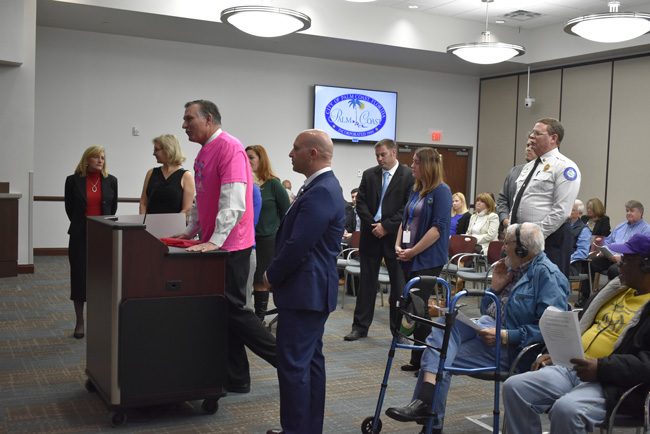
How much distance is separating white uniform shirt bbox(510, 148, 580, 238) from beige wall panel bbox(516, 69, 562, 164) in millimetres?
8501

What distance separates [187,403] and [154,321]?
2.26 feet

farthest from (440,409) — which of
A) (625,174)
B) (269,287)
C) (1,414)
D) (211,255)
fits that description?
(625,174)

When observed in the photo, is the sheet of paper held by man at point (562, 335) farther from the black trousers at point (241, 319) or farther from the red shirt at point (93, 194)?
the red shirt at point (93, 194)

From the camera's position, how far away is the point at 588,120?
11.9m

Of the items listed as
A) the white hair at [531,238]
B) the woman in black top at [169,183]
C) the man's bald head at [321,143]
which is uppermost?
the man's bald head at [321,143]

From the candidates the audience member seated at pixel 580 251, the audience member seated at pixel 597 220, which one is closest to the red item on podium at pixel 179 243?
the audience member seated at pixel 580 251

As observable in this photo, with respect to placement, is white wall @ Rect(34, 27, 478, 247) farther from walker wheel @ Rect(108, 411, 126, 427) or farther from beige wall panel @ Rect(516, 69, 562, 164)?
walker wheel @ Rect(108, 411, 126, 427)

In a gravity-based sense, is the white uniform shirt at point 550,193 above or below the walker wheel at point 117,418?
above

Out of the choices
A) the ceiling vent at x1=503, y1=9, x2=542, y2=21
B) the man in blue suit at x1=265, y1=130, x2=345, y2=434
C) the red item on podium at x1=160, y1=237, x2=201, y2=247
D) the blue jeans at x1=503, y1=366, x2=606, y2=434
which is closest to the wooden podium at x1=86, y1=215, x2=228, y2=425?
the red item on podium at x1=160, y1=237, x2=201, y2=247

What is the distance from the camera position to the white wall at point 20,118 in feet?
28.3

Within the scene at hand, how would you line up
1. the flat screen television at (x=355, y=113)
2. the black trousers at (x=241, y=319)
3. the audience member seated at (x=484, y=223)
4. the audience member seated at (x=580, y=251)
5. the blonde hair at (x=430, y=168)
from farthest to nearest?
the flat screen television at (x=355, y=113) → the audience member seated at (x=484, y=223) → the audience member seated at (x=580, y=251) → the blonde hair at (x=430, y=168) → the black trousers at (x=241, y=319)

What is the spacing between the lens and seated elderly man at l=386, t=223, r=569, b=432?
318cm

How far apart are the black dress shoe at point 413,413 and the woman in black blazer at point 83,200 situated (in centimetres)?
297

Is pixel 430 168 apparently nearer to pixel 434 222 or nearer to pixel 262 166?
pixel 434 222
